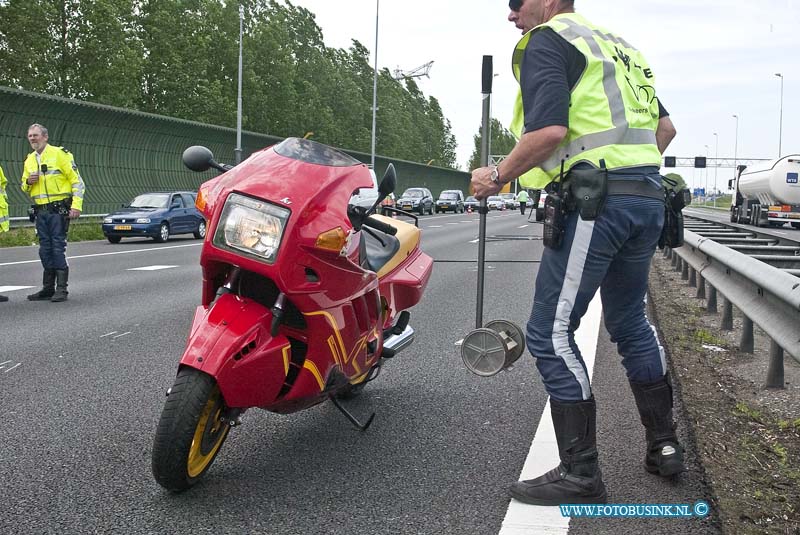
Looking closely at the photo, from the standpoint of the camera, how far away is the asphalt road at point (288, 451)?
10.3ft

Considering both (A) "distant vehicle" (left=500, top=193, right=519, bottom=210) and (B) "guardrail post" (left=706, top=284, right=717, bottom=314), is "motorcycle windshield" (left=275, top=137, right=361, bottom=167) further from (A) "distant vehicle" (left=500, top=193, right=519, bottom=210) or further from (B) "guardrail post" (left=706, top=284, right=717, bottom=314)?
(A) "distant vehicle" (left=500, top=193, right=519, bottom=210)

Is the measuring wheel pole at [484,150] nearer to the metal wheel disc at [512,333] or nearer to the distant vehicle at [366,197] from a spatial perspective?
the metal wheel disc at [512,333]

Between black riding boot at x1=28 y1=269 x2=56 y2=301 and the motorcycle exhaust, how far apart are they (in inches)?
240

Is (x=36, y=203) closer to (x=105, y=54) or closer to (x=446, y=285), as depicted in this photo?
(x=446, y=285)

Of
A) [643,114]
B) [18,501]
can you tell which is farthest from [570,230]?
[18,501]

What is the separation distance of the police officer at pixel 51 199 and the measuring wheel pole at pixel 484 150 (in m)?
6.19

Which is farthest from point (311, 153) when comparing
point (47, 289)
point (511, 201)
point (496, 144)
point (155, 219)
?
point (496, 144)

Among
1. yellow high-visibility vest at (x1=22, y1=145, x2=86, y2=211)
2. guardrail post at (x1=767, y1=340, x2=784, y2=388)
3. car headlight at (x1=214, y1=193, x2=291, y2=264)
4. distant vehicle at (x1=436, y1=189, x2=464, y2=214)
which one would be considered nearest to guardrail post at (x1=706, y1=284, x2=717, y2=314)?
guardrail post at (x1=767, y1=340, x2=784, y2=388)

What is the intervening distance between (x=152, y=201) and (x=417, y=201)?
3049cm

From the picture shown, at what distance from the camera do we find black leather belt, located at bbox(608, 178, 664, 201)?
3.31 m

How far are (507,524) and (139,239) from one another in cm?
2284

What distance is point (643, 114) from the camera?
3455 millimetres

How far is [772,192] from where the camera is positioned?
33.5 metres

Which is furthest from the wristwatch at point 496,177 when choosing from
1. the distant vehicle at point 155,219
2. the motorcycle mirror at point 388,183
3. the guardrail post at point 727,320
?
the distant vehicle at point 155,219
